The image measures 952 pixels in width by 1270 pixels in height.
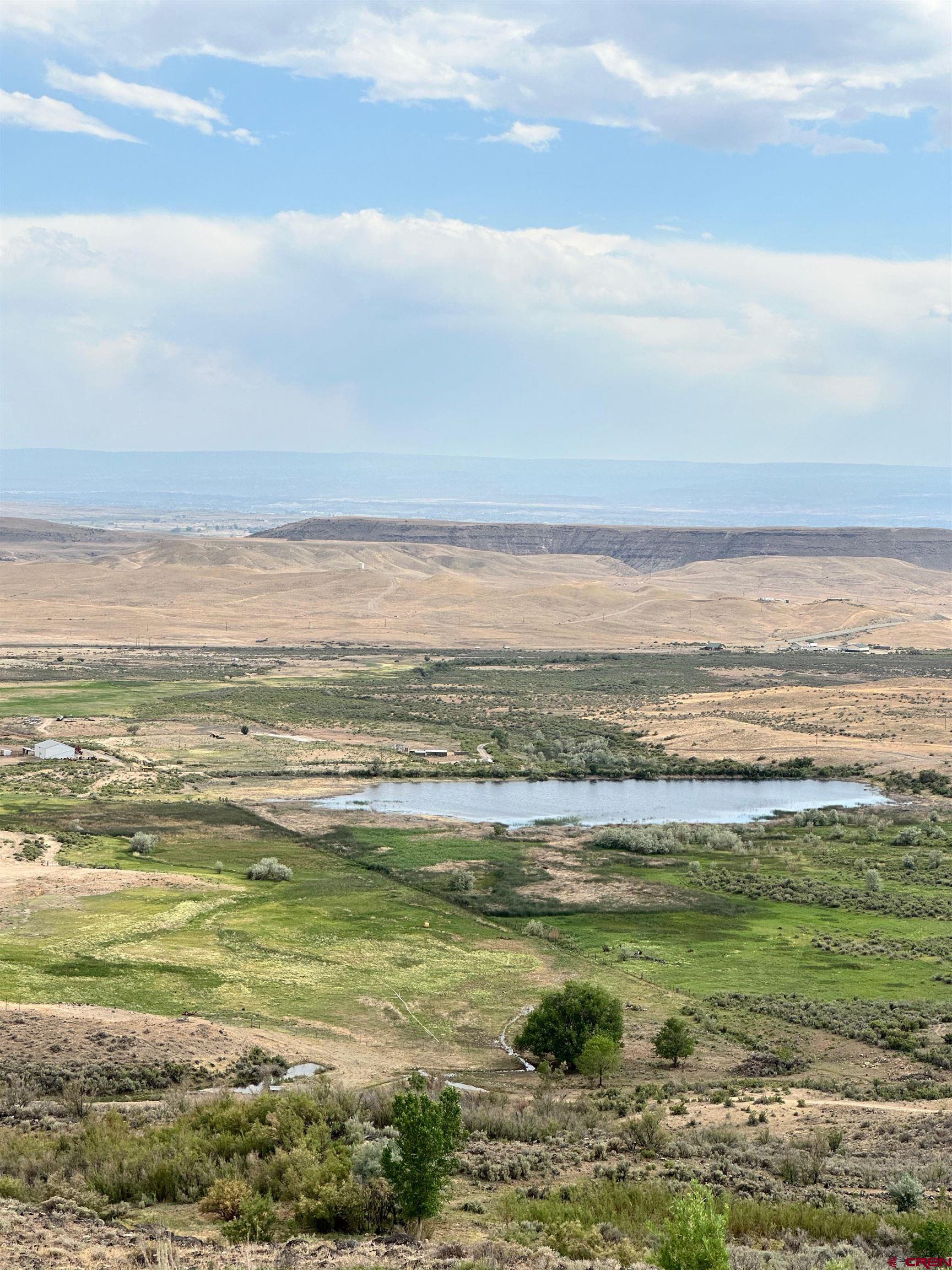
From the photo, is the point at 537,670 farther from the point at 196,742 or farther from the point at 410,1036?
the point at 410,1036

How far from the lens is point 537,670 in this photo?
113m

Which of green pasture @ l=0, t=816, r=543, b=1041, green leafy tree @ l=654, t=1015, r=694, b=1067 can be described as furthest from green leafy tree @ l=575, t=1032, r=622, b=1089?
green pasture @ l=0, t=816, r=543, b=1041

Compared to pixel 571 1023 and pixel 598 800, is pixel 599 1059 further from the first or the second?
pixel 598 800

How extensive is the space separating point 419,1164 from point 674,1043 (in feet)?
34.5

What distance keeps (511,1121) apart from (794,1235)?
19.7ft

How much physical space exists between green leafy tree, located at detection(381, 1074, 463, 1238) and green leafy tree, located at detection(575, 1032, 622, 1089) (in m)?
→ 8.23

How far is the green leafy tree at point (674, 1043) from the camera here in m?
26.0

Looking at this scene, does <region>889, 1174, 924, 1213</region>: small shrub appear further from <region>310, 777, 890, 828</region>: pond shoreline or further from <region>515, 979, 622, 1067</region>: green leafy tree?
<region>310, 777, 890, 828</region>: pond shoreline

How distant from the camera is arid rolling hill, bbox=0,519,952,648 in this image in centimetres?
14012

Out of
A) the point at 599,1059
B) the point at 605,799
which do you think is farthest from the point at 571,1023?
the point at 605,799

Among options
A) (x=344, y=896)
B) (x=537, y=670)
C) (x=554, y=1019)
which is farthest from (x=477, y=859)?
(x=537, y=670)

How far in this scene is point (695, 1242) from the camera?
1388 cm

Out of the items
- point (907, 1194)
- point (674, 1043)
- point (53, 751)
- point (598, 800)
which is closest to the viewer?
point (907, 1194)

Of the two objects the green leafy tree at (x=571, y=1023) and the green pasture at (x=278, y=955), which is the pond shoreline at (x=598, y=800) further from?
the green leafy tree at (x=571, y=1023)
